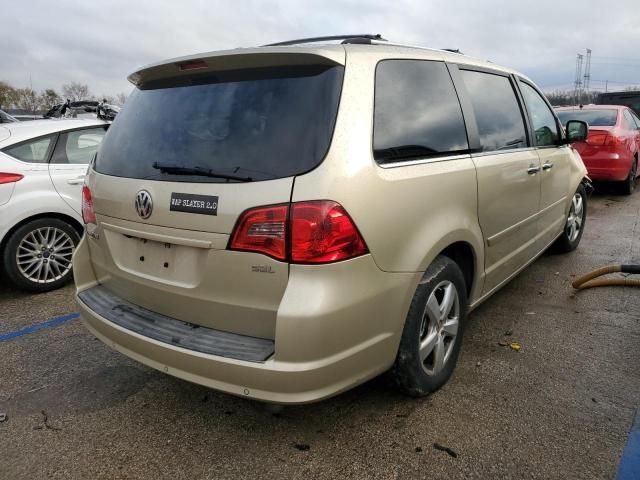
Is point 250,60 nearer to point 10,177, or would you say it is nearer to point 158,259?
point 158,259

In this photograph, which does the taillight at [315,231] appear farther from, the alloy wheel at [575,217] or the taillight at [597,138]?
the taillight at [597,138]

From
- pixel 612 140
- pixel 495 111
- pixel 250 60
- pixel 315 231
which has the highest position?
pixel 250 60

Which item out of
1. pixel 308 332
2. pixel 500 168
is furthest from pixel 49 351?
pixel 500 168

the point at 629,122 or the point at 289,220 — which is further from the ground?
the point at 289,220

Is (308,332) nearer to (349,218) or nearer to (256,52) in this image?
(349,218)

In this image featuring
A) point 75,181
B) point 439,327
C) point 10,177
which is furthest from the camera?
point 75,181

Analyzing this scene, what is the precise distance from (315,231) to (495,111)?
2.04 m

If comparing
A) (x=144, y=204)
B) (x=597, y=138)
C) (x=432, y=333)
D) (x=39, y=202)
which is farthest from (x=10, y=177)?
(x=597, y=138)

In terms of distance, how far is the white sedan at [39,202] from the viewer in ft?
14.3

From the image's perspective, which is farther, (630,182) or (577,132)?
(630,182)

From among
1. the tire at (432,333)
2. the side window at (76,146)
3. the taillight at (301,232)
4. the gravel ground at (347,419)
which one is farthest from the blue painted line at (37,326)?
the tire at (432,333)

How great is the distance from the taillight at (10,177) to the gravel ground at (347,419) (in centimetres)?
155

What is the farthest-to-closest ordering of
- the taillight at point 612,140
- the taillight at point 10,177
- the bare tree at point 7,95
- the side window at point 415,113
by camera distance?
1. the bare tree at point 7,95
2. the taillight at point 612,140
3. the taillight at point 10,177
4. the side window at point 415,113

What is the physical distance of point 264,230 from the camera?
Answer: 1980 mm
